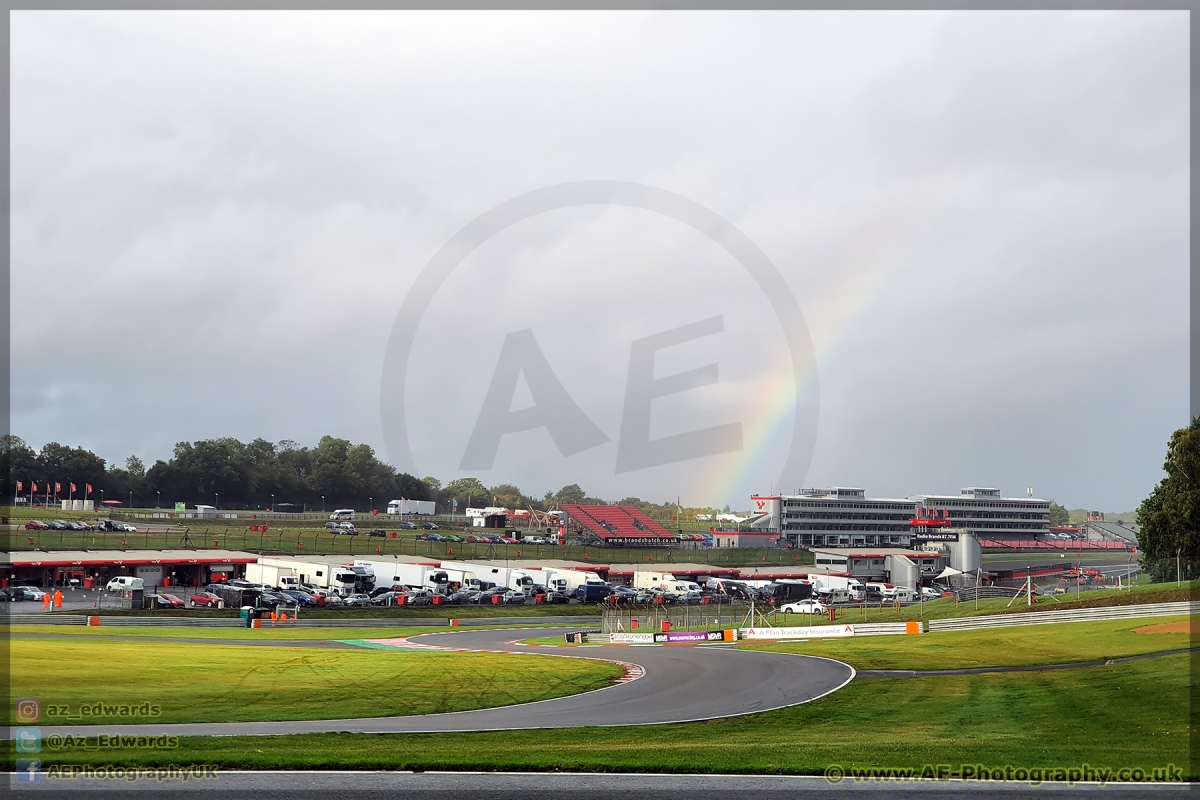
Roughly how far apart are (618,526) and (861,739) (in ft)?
388

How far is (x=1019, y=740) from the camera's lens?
23438mm

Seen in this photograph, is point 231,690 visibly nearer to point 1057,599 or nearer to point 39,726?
point 39,726

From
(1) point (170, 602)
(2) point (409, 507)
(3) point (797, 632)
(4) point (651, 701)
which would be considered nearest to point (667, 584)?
(3) point (797, 632)

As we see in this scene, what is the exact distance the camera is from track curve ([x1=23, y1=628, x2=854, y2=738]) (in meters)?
24.4

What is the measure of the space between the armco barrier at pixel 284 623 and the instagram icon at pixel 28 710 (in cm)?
2666

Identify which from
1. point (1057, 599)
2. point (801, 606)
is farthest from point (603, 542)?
point (1057, 599)

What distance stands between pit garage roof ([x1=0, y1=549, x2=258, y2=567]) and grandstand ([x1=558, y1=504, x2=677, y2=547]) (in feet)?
205

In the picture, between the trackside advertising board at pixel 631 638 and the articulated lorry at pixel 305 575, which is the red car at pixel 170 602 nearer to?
the articulated lorry at pixel 305 575

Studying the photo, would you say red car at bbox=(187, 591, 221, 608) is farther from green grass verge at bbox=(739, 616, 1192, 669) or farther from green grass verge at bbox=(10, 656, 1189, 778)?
green grass verge at bbox=(10, 656, 1189, 778)

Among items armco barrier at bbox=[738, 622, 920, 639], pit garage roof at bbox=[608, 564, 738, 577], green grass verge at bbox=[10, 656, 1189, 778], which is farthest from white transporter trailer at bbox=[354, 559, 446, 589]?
green grass verge at bbox=[10, 656, 1189, 778]

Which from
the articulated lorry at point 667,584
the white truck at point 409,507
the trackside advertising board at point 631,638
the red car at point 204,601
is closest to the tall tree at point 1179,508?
the articulated lorry at point 667,584

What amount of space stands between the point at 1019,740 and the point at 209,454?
167 meters

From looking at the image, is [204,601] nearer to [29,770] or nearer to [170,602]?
[170,602]

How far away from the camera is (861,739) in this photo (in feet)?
78.7
